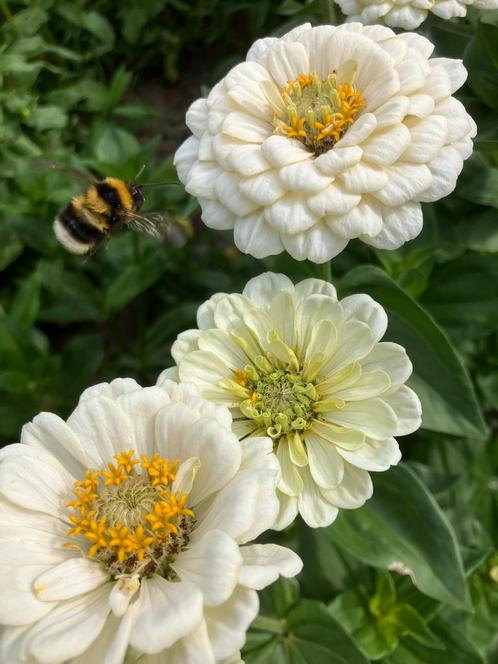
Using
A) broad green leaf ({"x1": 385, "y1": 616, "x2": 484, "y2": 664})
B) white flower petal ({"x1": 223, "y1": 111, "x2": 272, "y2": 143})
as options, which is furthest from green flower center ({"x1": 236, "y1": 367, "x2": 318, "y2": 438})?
broad green leaf ({"x1": 385, "y1": 616, "x2": 484, "y2": 664})

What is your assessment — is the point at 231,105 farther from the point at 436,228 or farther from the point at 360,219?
the point at 436,228

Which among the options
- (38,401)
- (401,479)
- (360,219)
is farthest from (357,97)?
(38,401)

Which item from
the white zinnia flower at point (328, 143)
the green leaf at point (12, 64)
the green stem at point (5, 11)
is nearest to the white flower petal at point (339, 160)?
the white zinnia flower at point (328, 143)

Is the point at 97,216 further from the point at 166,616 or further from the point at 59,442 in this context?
the point at 166,616

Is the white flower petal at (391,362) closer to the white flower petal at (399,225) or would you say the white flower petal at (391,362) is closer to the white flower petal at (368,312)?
the white flower petal at (368,312)

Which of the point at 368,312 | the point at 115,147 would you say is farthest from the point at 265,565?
the point at 115,147

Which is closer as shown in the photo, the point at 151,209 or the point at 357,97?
the point at 357,97

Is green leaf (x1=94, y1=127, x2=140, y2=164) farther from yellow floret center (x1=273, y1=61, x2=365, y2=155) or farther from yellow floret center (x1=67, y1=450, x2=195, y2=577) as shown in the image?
yellow floret center (x1=67, y1=450, x2=195, y2=577)
